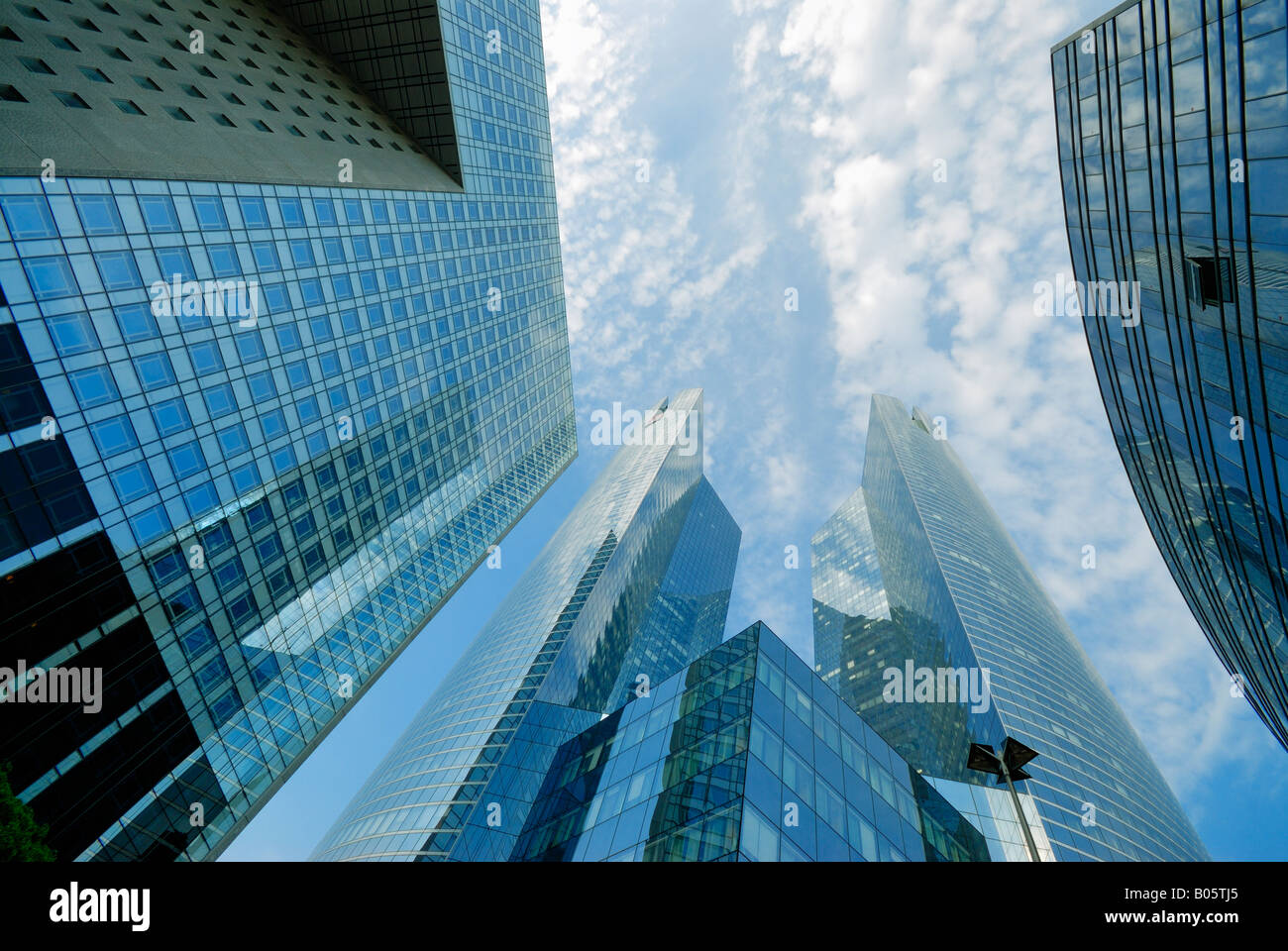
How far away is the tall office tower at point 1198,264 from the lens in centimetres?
1988

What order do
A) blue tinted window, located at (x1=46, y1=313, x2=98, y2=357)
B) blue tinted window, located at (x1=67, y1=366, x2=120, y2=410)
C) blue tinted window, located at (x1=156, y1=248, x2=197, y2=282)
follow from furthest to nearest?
blue tinted window, located at (x1=156, y1=248, x2=197, y2=282) → blue tinted window, located at (x1=67, y1=366, x2=120, y2=410) → blue tinted window, located at (x1=46, y1=313, x2=98, y2=357)

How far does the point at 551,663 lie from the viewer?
270 feet

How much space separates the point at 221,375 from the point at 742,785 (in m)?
34.4

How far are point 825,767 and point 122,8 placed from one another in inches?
2236

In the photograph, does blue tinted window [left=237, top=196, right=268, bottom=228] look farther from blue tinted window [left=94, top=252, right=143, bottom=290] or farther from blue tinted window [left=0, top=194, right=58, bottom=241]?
blue tinted window [left=0, top=194, right=58, bottom=241]

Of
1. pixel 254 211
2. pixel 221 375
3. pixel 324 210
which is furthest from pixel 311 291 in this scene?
pixel 221 375

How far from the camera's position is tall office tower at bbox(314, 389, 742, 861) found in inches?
2247

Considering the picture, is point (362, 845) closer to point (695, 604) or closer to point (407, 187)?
point (407, 187)

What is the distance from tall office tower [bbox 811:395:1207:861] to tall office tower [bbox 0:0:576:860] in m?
61.2

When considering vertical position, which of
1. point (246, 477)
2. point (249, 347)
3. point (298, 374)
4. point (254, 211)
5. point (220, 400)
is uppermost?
point (254, 211)

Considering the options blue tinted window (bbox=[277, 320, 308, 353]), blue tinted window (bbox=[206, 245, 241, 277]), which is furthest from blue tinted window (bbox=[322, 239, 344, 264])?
blue tinted window (bbox=[206, 245, 241, 277])

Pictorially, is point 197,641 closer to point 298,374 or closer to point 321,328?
point 298,374
